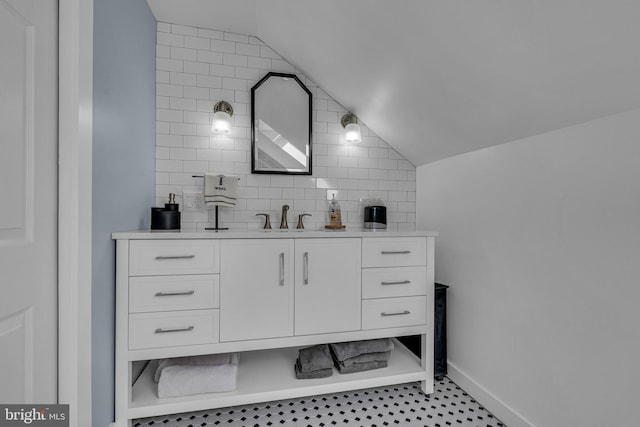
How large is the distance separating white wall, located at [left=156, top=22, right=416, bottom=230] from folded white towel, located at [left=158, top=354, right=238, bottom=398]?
91 centimetres

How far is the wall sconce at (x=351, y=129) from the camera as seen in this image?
2.32 m

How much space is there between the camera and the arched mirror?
225 centimetres

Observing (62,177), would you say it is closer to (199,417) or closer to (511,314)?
(199,417)

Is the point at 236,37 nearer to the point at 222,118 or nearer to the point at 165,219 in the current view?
the point at 222,118

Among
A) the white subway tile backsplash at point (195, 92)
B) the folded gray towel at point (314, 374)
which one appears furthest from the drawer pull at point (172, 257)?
the white subway tile backsplash at point (195, 92)

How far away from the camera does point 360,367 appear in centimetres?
184

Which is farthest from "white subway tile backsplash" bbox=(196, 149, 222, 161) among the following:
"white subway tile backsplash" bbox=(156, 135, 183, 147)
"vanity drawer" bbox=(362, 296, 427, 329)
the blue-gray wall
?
"vanity drawer" bbox=(362, 296, 427, 329)

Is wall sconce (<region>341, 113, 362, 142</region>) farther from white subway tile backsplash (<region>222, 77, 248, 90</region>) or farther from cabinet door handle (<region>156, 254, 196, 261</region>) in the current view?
cabinet door handle (<region>156, 254, 196, 261</region>)

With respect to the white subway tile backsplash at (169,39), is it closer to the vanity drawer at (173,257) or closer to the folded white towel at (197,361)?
the vanity drawer at (173,257)

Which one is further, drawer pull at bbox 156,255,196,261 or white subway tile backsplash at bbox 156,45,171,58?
white subway tile backsplash at bbox 156,45,171,58

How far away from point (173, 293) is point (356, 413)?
46.6 inches

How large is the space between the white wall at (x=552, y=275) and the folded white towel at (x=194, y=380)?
1448 mm

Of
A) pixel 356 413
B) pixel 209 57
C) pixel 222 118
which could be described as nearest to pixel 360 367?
pixel 356 413
